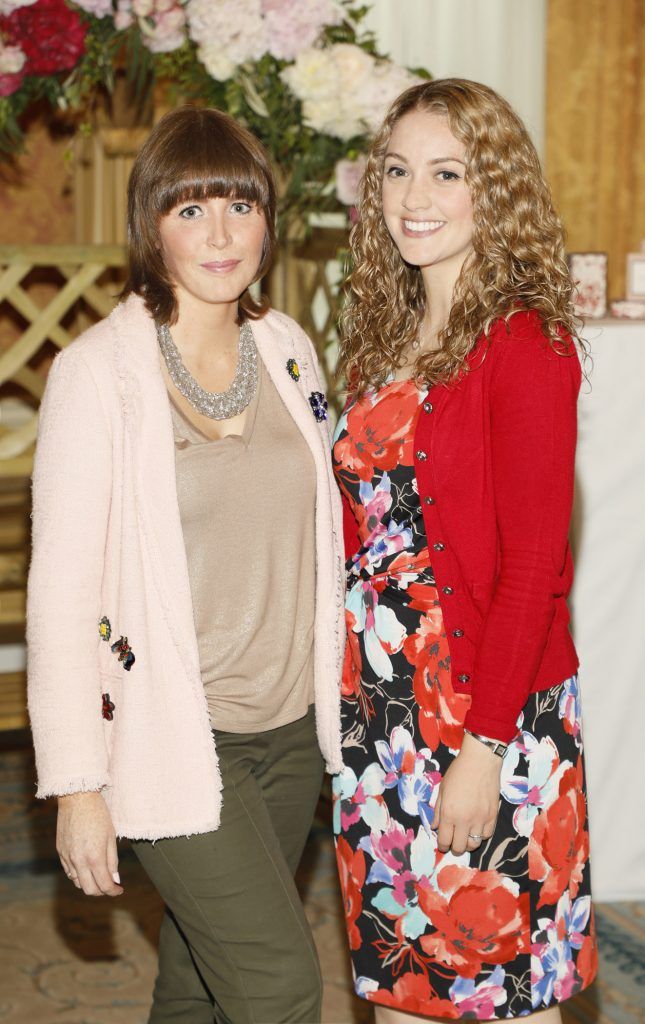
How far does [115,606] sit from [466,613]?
501mm

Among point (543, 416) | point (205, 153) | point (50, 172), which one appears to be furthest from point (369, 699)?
point (50, 172)

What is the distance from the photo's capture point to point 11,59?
324cm

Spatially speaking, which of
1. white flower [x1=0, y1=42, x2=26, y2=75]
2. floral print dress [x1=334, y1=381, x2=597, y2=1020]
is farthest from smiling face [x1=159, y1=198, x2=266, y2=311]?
white flower [x1=0, y1=42, x2=26, y2=75]

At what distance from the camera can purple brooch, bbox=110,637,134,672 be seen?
1851 mm

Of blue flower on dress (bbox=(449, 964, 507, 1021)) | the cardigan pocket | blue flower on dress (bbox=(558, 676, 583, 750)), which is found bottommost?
blue flower on dress (bbox=(449, 964, 507, 1021))

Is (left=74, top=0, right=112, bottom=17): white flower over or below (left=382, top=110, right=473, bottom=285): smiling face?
over

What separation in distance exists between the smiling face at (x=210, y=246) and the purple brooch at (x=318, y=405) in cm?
23

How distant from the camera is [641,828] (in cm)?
343

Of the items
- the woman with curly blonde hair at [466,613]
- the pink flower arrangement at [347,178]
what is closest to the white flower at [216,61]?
the pink flower arrangement at [347,178]

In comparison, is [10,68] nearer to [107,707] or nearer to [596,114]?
[107,707]

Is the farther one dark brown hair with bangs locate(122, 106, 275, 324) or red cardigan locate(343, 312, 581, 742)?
dark brown hair with bangs locate(122, 106, 275, 324)

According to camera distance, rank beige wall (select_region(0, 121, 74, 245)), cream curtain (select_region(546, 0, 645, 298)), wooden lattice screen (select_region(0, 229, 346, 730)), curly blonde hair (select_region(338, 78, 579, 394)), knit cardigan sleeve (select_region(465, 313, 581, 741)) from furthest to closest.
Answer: beige wall (select_region(0, 121, 74, 245)) < cream curtain (select_region(546, 0, 645, 298)) < wooden lattice screen (select_region(0, 229, 346, 730)) < curly blonde hair (select_region(338, 78, 579, 394)) < knit cardigan sleeve (select_region(465, 313, 581, 741))

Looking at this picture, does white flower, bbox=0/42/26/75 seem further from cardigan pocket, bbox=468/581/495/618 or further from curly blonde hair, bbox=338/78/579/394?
cardigan pocket, bbox=468/581/495/618

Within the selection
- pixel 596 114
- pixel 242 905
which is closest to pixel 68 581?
pixel 242 905
